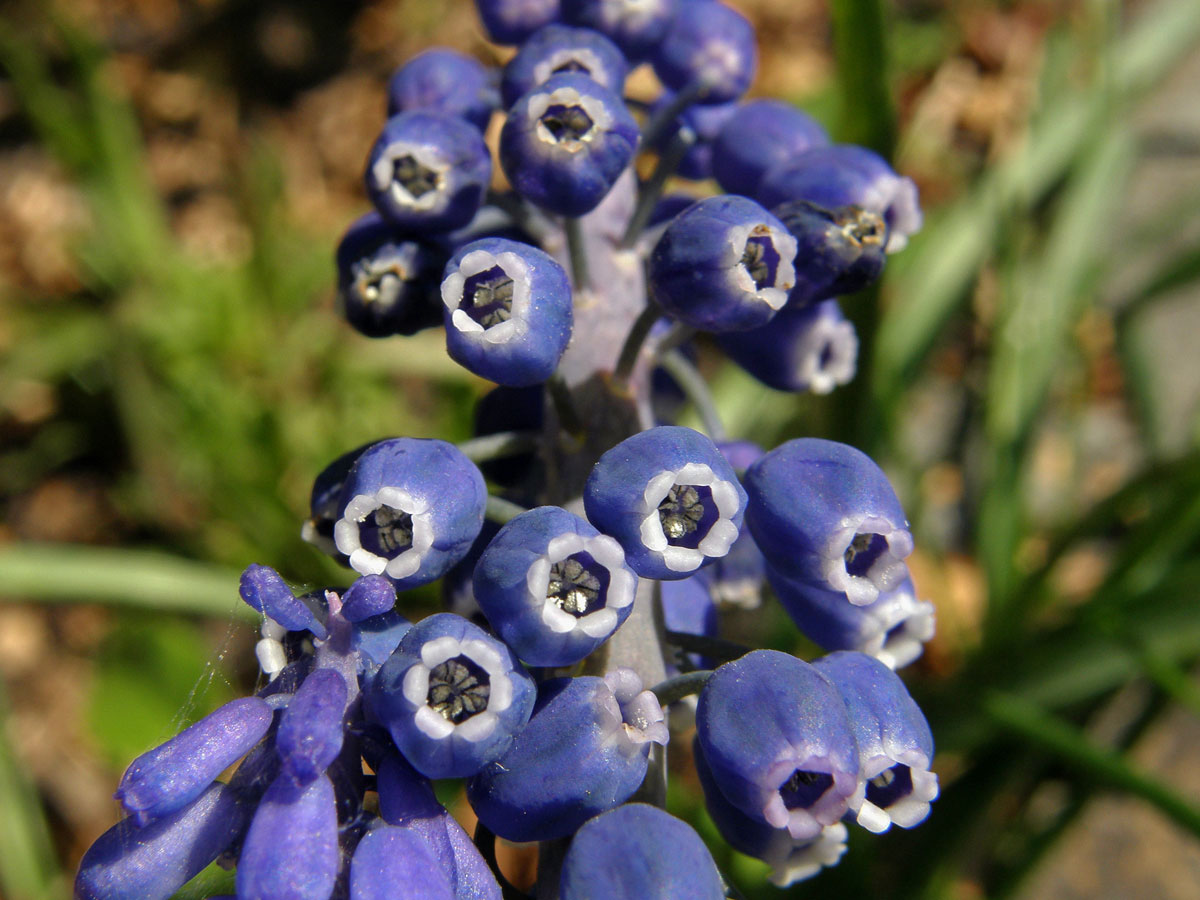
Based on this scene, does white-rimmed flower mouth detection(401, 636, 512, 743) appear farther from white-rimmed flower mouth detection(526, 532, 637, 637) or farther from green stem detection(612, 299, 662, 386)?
green stem detection(612, 299, 662, 386)

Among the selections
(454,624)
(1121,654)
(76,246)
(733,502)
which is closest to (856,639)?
(733,502)

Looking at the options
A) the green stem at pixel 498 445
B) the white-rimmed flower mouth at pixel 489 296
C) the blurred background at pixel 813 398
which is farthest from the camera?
the blurred background at pixel 813 398

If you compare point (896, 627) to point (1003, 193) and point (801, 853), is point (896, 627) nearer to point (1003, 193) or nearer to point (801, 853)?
point (801, 853)

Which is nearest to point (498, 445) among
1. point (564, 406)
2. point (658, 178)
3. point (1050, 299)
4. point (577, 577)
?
point (564, 406)

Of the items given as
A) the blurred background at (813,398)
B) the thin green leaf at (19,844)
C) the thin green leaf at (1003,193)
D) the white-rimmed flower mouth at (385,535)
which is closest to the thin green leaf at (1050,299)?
the blurred background at (813,398)

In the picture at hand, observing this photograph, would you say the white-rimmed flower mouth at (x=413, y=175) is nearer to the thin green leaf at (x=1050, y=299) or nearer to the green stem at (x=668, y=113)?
the green stem at (x=668, y=113)

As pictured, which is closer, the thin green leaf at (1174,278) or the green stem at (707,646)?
the green stem at (707,646)

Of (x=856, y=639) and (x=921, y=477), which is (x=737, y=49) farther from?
(x=921, y=477)
